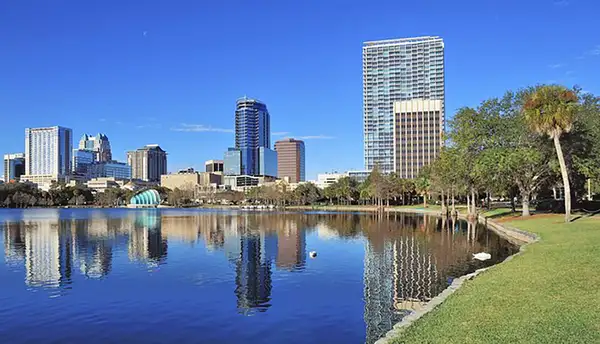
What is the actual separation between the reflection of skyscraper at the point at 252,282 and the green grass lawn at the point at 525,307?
7.16 metres

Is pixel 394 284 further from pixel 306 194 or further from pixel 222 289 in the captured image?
pixel 306 194

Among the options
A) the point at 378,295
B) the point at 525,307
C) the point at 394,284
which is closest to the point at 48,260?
the point at 394,284

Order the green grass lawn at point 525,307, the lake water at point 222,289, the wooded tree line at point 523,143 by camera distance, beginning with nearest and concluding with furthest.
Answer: the green grass lawn at point 525,307, the lake water at point 222,289, the wooded tree line at point 523,143

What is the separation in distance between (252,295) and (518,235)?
26.5 meters

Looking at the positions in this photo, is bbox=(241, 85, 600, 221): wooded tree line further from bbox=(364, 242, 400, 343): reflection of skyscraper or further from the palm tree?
bbox=(364, 242, 400, 343): reflection of skyscraper

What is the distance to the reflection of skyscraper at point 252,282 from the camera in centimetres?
1858

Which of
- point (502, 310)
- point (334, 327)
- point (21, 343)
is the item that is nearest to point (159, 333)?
point (21, 343)

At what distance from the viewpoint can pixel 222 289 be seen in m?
21.5

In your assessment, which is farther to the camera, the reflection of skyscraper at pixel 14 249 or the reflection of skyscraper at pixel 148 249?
the reflection of skyscraper at pixel 148 249

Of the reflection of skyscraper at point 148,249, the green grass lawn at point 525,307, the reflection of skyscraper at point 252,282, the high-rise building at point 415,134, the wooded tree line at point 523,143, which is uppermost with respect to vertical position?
the high-rise building at point 415,134

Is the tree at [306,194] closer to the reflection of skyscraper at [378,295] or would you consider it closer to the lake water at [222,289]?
the lake water at [222,289]

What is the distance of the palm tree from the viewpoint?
37.8 m

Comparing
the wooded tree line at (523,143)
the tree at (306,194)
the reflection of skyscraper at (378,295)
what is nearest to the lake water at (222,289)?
the reflection of skyscraper at (378,295)

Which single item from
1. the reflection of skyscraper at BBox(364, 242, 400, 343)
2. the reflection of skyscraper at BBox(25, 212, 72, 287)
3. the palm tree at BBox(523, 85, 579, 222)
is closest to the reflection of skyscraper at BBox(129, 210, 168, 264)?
the reflection of skyscraper at BBox(25, 212, 72, 287)
